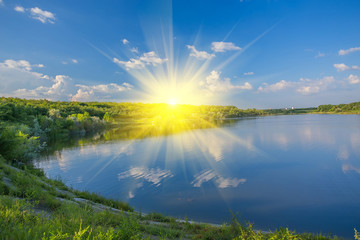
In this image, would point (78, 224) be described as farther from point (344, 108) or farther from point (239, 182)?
point (344, 108)

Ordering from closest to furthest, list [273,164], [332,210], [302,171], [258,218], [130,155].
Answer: [258,218] < [332,210] < [302,171] < [273,164] < [130,155]

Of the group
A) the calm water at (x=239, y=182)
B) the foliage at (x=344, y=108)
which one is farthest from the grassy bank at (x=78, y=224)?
the foliage at (x=344, y=108)

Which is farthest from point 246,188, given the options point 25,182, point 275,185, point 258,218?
point 25,182

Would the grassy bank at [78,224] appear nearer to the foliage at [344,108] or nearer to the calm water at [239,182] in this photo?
the calm water at [239,182]

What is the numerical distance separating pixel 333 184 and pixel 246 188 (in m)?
6.86

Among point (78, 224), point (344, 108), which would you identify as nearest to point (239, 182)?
point (78, 224)

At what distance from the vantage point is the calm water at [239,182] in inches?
441

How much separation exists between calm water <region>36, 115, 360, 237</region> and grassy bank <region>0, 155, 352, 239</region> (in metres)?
3.53

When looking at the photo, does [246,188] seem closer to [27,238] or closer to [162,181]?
[162,181]

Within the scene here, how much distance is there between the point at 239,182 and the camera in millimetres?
16344

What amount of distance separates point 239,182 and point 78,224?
14.1 meters

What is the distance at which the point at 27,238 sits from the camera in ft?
10.4

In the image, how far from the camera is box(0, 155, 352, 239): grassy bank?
368 centimetres

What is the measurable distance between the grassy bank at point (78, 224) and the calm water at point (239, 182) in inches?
139
